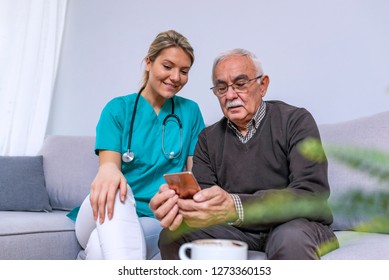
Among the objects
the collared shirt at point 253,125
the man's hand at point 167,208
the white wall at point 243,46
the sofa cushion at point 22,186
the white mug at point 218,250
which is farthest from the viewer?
the sofa cushion at point 22,186

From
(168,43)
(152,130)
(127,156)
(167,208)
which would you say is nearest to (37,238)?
(127,156)

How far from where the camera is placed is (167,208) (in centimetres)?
114

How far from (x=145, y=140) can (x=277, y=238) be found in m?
0.73

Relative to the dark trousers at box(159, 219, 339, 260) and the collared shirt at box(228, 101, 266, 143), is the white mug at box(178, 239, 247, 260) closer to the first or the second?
the dark trousers at box(159, 219, 339, 260)

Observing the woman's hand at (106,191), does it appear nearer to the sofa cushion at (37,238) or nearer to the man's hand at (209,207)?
the man's hand at (209,207)

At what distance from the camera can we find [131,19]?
2617 millimetres

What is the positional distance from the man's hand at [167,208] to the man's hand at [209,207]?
0.6 inches

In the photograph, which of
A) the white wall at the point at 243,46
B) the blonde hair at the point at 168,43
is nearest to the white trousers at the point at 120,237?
the blonde hair at the point at 168,43

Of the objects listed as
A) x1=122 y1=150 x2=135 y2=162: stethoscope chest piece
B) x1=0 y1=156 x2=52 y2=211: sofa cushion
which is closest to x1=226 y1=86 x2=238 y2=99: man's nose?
x1=122 y1=150 x2=135 y2=162: stethoscope chest piece

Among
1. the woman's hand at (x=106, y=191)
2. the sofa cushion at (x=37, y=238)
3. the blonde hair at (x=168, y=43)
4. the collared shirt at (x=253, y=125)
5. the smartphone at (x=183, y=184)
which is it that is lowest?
the sofa cushion at (x=37, y=238)

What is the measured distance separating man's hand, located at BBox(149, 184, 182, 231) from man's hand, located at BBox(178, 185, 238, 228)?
0.05ft

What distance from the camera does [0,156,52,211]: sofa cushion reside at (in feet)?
7.03

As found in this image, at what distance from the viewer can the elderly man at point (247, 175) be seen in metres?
1.11

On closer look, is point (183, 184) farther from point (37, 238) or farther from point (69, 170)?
point (69, 170)
